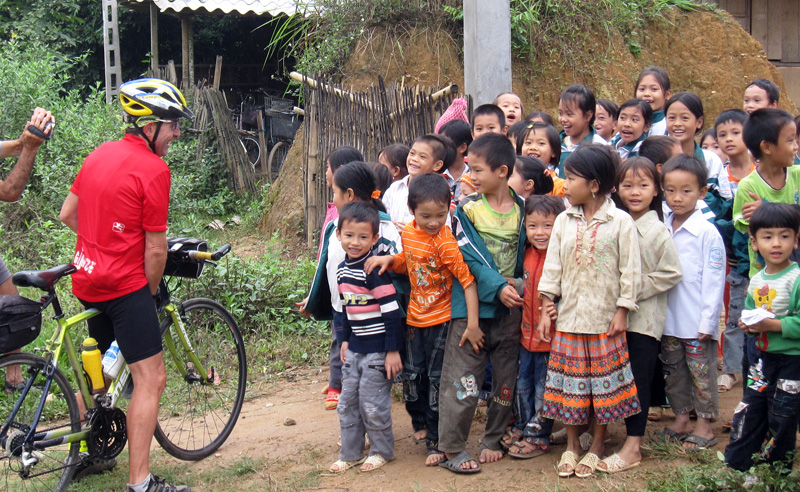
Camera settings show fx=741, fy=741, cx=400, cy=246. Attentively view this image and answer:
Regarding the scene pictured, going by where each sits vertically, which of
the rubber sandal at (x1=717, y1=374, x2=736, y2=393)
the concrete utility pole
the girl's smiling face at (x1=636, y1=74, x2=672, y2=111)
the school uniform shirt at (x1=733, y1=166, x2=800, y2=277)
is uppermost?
the concrete utility pole

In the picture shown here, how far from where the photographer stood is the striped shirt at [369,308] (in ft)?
12.1

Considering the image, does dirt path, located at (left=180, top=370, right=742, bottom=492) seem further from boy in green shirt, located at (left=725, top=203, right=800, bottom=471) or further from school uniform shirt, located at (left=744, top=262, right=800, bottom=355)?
school uniform shirt, located at (left=744, top=262, right=800, bottom=355)

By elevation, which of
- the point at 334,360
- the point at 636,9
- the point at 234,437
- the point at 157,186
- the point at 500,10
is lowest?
the point at 234,437

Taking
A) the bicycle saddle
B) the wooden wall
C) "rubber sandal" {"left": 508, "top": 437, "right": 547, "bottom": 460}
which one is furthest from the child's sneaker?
the wooden wall

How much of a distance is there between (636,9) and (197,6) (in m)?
6.70

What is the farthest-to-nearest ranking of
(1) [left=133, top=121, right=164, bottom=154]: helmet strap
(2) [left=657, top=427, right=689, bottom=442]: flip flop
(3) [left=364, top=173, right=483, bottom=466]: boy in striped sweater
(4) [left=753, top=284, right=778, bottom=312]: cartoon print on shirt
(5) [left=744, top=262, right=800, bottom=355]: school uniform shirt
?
(2) [left=657, top=427, right=689, bottom=442]: flip flop → (3) [left=364, top=173, right=483, bottom=466]: boy in striped sweater → (1) [left=133, top=121, right=164, bottom=154]: helmet strap → (4) [left=753, top=284, right=778, bottom=312]: cartoon print on shirt → (5) [left=744, top=262, right=800, bottom=355]: school uniform shirt

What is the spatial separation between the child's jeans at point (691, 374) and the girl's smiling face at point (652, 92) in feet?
6.43

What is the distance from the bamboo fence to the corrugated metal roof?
13.5 ft

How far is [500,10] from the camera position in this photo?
6.26 metres

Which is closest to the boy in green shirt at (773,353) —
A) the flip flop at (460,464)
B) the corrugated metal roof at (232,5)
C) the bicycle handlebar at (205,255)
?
the flip flop at (460,464)

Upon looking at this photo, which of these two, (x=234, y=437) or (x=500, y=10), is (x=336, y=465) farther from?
(x=500, y=10)

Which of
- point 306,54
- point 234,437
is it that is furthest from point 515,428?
point 306,54

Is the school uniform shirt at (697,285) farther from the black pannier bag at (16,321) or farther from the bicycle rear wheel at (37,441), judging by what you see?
the black pannier bag at (16,321)

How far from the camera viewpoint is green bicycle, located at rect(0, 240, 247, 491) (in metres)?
3.42
